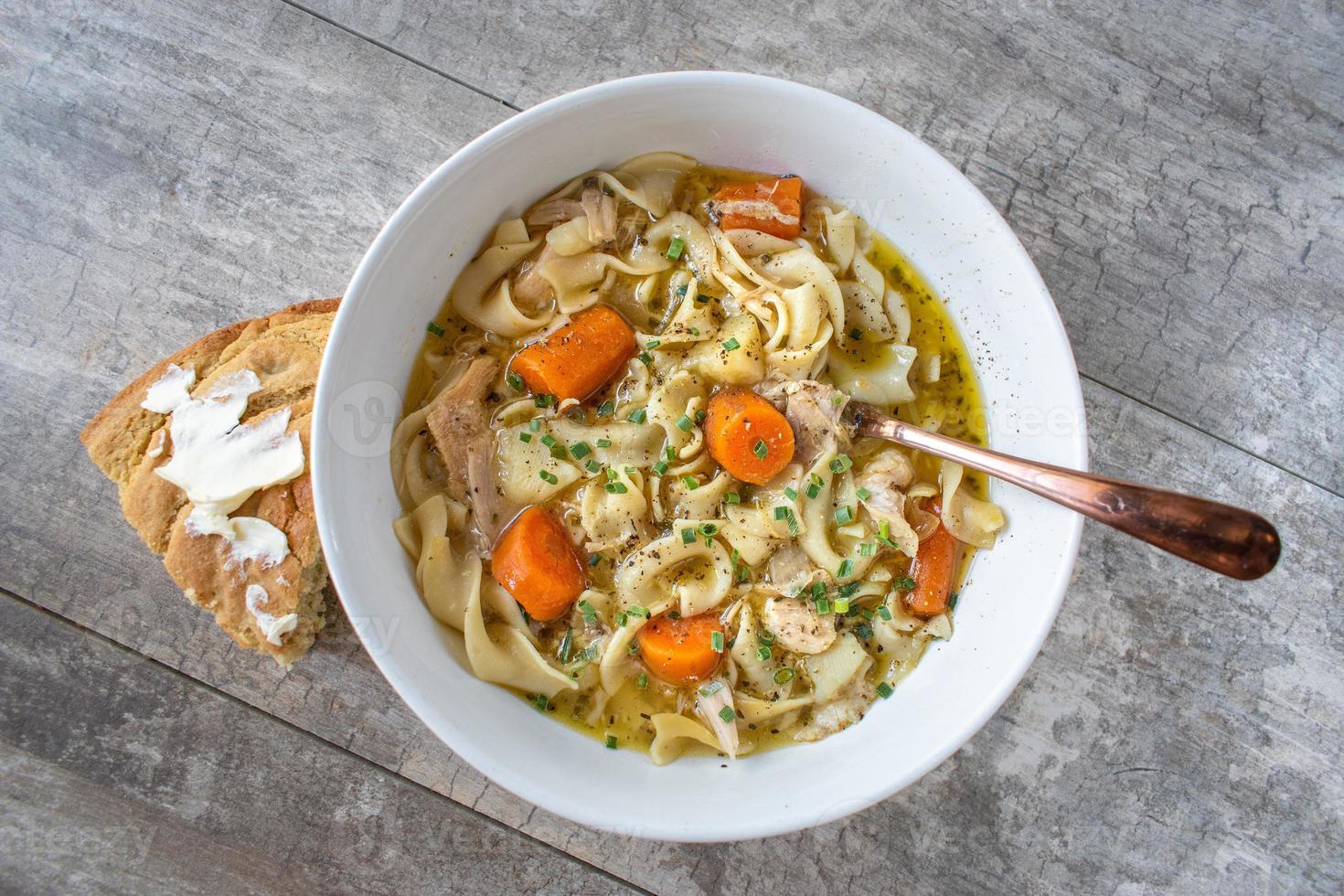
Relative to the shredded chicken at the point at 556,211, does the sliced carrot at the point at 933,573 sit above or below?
below

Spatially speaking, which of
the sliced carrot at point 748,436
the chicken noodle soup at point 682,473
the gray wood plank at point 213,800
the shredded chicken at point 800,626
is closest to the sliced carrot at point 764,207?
the chicken noodle soup at point 682,473

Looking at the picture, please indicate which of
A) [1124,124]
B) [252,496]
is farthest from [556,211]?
[1124,124]

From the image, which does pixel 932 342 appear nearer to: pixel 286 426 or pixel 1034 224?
pixel 1034 224

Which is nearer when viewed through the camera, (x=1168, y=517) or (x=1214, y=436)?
(x=1168, y=517)

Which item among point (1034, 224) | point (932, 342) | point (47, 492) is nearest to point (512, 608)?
point (932, 342)

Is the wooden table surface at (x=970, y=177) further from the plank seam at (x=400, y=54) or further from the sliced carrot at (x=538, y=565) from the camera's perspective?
the sliced carrot at (x=538, y=565)

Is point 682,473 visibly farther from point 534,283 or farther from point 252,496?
point 252,496
